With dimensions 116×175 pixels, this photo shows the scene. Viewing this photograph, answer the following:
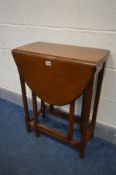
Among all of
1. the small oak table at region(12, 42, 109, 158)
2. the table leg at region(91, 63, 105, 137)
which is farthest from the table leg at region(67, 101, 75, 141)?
the table leg at region(91, 63, 105, 137)

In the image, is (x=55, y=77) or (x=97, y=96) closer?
(x=55, y=77)

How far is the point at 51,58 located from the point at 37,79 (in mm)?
249

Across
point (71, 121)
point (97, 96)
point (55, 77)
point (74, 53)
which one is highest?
point (74, 53)

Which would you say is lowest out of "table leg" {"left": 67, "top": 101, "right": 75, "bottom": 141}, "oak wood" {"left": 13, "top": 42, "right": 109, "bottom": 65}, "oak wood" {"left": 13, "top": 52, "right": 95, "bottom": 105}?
"table leg" {"left": 67, "top": 101, "right": 75, "bottom": 141}

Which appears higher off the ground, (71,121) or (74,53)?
(74,53)

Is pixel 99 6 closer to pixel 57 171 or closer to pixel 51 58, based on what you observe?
pixel 51 58

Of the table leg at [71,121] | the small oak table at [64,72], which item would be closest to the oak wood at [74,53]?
the small oak table at [64,72]

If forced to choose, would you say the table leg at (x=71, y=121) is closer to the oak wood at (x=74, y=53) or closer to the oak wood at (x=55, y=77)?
the oak wood at (x=55, y=77)

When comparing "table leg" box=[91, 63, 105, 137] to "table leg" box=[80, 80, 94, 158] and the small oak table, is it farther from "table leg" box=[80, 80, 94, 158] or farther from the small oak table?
"table leg" box=[80, 80, 94, 158]

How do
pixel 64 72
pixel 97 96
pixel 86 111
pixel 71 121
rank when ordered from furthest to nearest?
pixel 97 96
pixel 71 121
pixel 86 111
pixel 64 72

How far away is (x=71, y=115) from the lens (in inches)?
56.2

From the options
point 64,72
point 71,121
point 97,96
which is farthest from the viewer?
point 97,96

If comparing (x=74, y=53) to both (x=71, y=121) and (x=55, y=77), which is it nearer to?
(x=55, y=77)

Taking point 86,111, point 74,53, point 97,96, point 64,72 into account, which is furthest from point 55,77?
point 97,96
